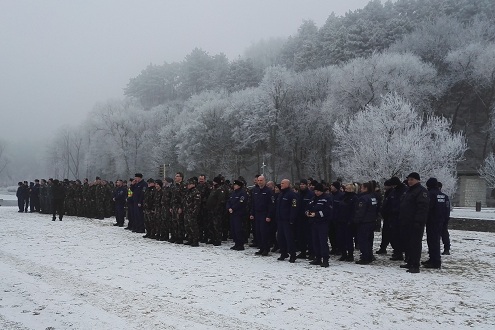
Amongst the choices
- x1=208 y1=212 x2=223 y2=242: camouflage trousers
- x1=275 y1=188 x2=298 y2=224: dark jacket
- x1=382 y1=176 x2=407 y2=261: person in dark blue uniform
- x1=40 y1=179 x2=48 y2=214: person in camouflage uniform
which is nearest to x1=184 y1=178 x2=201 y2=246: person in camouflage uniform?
x1=208 y1=212 x2=223 y2=242: camouflage trousers

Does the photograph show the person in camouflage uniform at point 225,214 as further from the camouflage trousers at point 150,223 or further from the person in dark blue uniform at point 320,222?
the person in dark blue uniform at point 320,222

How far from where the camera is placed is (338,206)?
39.7 ft

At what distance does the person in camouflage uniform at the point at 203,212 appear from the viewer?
14.2 metres

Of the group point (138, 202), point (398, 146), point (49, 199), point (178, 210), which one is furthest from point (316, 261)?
point (398, 146)

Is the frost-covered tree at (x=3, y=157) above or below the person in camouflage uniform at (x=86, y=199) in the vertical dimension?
above

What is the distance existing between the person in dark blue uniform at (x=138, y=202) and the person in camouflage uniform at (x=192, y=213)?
3.77m

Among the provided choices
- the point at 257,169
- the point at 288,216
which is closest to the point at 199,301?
the point at 288,216

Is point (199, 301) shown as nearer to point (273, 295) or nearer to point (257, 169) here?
point (273, 295)

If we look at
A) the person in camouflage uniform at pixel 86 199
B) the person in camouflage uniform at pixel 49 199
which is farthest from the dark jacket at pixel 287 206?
the person in camouflage uniform at pixel 49 199

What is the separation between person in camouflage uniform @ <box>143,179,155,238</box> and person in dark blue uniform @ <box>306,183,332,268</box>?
279 inches

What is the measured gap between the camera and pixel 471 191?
129ft

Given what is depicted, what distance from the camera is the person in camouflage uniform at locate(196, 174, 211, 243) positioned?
1416cm

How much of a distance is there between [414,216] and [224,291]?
16.5ft

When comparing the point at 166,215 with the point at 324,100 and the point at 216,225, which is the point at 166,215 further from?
the point at 324,100
